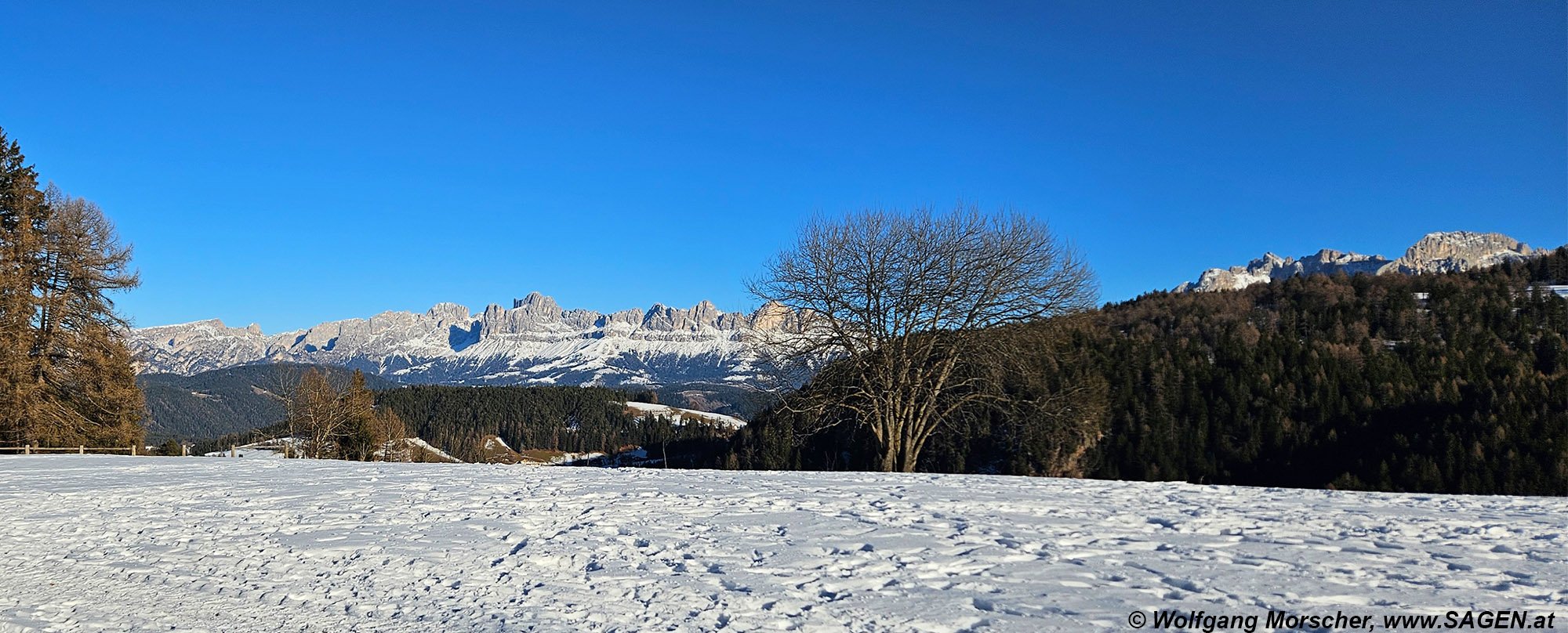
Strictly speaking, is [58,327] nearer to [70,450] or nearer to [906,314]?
[70,450]

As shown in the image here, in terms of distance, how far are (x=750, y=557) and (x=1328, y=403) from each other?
70131mm

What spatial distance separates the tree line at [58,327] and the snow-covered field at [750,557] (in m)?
21.4

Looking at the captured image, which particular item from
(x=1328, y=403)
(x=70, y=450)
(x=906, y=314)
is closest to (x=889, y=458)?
(x=906, y=314)

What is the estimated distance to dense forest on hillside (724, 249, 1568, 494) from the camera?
54219 millimetres

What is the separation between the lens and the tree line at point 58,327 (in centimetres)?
3048

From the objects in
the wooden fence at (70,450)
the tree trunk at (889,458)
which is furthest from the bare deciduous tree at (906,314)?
the wooden fence at (70,450)

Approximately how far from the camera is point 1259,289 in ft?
342

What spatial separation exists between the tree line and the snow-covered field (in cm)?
2136

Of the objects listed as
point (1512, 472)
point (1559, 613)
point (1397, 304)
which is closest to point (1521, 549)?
point (1559, 613)

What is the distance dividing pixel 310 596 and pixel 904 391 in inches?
812

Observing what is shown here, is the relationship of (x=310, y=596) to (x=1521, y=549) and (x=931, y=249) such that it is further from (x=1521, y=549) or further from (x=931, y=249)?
(x=931, y=249)

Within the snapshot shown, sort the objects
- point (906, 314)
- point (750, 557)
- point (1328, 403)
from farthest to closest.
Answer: point (1328, 403) < point (906, 314) < point (750, 557)

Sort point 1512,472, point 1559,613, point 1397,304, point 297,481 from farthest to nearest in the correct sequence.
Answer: point 1397,304, point 1512,472, point 297,481, point 1559,613

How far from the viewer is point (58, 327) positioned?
32.1 metres
